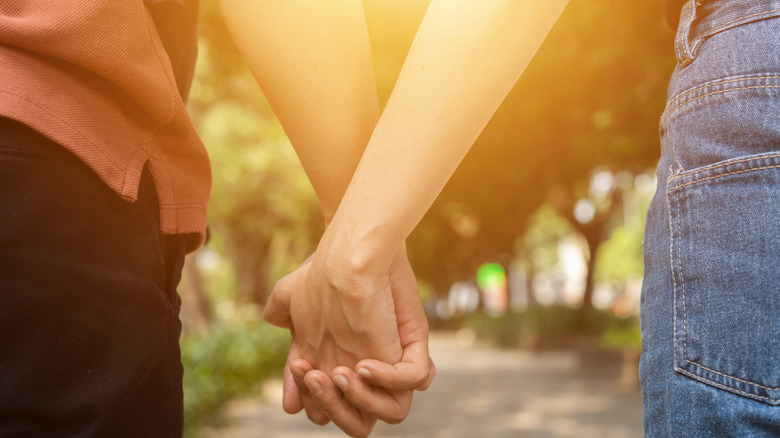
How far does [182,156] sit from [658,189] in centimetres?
81

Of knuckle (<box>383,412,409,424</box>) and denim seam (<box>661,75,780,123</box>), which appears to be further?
knuckle (<box>383,412,409,424</box>)

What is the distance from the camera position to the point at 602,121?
9.73 meters

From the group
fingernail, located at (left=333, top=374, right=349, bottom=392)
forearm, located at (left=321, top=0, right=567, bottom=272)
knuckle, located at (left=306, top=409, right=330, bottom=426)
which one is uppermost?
forearm, located at (left=321, top=0, right=567, bottom=272)

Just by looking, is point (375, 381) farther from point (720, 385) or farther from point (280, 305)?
point (720, 385)

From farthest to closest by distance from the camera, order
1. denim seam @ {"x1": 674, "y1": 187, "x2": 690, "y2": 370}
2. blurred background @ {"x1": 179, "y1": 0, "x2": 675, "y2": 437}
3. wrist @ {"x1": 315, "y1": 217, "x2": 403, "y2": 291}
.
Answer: blurred background @ {"x1": 179, "y1": 0, "x2": 675, "y2": 437}, wrist @ {"x1": 315, "y1": 217, "x2": 403, "y2": 291}, denim seam @ {"x1": 674, "y1": 187, "x2": 690, "y2": 370}

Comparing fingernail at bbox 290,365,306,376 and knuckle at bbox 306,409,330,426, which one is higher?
fingernail at bbox 290,365,306,376

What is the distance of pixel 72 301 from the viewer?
104cm

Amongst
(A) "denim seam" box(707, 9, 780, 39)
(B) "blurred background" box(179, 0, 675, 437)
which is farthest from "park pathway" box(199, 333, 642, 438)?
(A) "denim seam" box(707, 9, 780, 39)

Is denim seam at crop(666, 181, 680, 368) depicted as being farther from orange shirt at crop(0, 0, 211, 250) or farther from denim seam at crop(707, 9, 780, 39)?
orange shirt at crop(0, 0, 211, 250)

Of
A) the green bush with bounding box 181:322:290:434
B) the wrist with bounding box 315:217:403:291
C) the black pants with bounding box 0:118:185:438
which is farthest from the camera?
the green bush with bounding box 181:322:290:434

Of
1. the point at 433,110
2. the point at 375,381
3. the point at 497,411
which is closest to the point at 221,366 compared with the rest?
the point at 497,411

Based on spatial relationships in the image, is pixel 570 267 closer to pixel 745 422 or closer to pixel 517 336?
pixel 517 336

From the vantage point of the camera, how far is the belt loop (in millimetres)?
1225

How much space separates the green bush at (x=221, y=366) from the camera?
22.1ft
